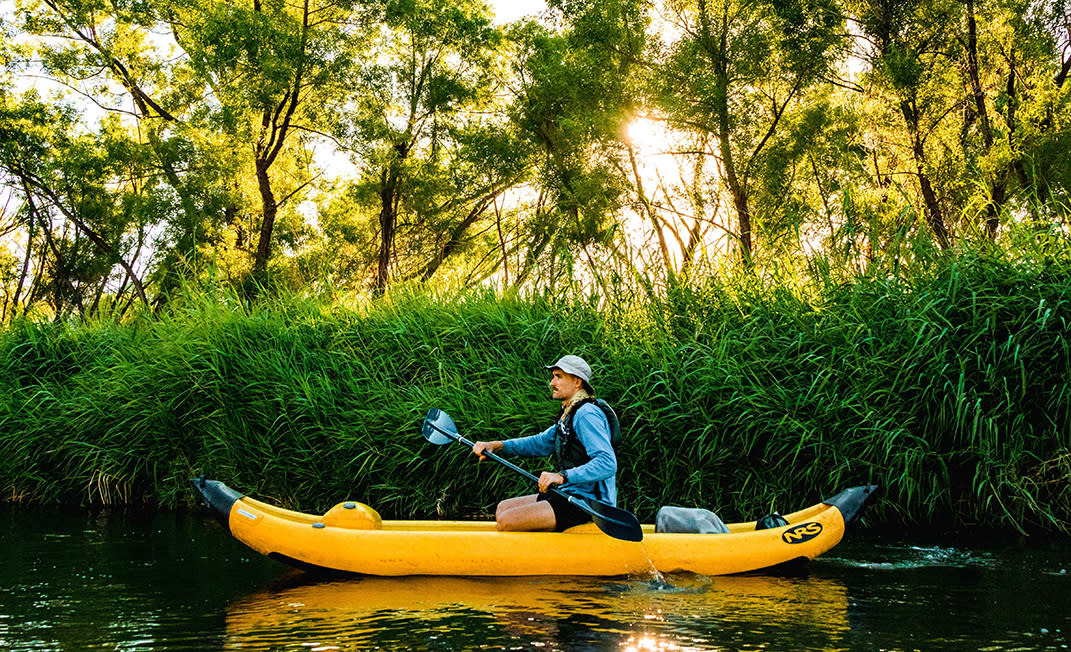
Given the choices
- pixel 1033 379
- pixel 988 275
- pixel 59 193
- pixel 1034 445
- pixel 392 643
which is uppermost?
pixel 59 193

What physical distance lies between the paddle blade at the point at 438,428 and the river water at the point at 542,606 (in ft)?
2.93

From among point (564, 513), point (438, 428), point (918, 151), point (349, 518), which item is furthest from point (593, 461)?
point (918, 151)

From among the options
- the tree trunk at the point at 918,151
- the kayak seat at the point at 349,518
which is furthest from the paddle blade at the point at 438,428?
the tree trunk at the point at 918,151

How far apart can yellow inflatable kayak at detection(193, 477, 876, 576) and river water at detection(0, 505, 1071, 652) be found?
7cm

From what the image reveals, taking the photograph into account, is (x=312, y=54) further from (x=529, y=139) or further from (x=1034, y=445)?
(x=1034, y=445)

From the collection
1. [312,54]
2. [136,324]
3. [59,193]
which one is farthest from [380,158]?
[136,324]

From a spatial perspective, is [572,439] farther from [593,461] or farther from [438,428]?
[438,428]

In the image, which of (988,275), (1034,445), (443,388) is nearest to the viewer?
(1034,445)

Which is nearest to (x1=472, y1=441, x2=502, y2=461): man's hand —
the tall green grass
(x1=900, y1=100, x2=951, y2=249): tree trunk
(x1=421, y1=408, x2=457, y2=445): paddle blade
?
(x1=421, y1=408, x2=457, y2=445): paddle blade

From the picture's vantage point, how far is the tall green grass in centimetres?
612

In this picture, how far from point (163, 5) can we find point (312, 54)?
14.1 feet

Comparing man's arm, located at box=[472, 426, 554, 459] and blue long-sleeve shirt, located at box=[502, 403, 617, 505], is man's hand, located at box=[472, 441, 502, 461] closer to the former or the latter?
man's arm, located at box=[472, 426, 554, 459]

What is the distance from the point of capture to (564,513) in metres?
4.86

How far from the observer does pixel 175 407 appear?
7777 mm
